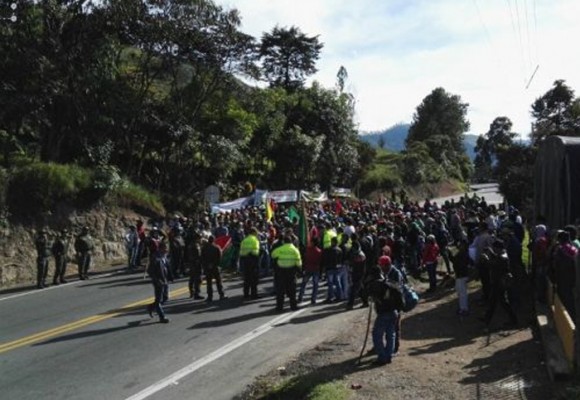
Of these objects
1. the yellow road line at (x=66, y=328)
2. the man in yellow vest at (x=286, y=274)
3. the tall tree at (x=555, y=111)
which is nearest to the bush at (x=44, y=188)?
the yellow road line at (x=66, y=328)

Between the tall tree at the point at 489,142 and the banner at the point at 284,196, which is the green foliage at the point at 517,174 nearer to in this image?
the banner at the point at 284,196

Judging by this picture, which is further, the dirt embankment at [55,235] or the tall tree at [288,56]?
the tall tree at [288,56]

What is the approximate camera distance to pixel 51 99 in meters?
24.0

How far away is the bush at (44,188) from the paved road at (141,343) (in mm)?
5859

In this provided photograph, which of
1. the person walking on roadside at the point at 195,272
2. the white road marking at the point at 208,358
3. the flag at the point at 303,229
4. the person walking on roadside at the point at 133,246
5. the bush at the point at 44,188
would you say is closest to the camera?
the white road marking at the point at 208,358

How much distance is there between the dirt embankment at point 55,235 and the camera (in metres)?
20.2

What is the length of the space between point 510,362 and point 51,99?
19.8m

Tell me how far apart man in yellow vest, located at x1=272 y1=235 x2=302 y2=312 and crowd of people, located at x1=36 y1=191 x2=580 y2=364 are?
0.07 feet

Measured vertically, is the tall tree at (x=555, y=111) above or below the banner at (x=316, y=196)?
above

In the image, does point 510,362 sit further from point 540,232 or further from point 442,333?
point 540,232

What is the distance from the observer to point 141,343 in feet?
37.7

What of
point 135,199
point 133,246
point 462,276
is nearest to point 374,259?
point 462,276

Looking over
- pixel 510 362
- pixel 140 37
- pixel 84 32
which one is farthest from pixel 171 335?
pixel 140 37

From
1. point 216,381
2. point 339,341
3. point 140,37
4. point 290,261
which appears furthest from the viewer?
point 140,37
